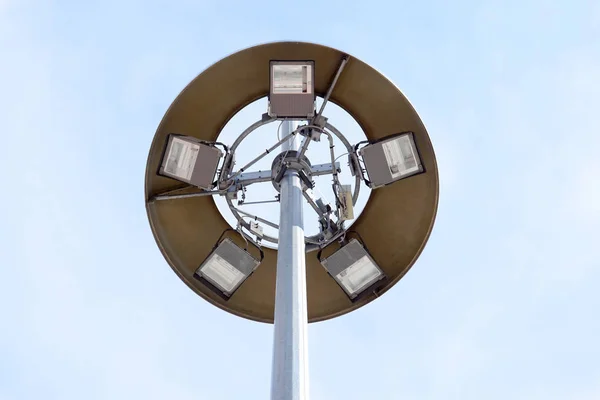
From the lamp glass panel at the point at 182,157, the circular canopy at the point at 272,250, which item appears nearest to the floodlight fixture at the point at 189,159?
the lamp glass panel at the point at 182,157

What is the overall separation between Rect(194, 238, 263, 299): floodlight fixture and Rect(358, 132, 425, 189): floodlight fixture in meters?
2.33

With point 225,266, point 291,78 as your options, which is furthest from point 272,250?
point 291,78

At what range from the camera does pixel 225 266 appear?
35.2ft

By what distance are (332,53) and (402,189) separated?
97.4 inches

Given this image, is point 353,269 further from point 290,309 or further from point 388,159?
point 290,309

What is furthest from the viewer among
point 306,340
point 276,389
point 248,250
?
point 248,250

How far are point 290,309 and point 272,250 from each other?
4.23m

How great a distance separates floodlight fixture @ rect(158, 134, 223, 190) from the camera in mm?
10078

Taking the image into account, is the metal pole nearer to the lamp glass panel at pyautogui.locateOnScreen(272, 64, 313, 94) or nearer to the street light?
the street light

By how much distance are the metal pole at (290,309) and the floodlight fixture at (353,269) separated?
2.00 m

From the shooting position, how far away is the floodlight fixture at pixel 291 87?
9547mm

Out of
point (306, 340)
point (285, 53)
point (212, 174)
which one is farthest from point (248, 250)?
point (306, 340)

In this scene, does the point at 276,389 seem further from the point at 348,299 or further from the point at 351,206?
the point at 348,299

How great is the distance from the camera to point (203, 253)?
36.3 ft
